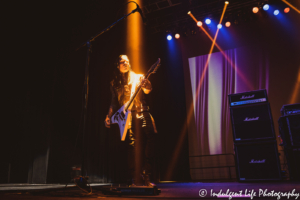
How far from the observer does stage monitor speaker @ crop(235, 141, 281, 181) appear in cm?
290

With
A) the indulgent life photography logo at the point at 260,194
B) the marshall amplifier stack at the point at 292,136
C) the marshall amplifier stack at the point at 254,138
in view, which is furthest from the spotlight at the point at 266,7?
the indulgent life photography logo at the point at 260,194

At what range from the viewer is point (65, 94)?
13.4 feet

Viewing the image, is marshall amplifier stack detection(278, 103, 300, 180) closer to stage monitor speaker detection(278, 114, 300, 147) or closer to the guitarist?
stage monitor speaker detection(278, 114, 300, 147)

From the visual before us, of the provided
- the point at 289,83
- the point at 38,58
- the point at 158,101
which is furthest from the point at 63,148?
the point at 289,83

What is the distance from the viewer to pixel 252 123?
3.16 metres

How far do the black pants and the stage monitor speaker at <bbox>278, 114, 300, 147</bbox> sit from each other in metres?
2.17

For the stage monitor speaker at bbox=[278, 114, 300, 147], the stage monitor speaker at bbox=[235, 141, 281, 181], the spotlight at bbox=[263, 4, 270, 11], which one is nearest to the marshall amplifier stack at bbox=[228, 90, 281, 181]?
the stage monitor speaker at bbox=[235, 141, 281, 181]

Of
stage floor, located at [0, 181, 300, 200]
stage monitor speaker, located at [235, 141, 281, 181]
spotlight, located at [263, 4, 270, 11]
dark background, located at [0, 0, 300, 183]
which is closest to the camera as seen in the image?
stage floor, located at [0, 181, 300, 200]

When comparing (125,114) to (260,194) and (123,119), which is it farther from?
(260,194)

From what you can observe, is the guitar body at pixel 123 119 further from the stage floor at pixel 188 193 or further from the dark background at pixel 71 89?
the dark background at pixel 71 89

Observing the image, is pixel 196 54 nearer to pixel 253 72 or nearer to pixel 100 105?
pixel 253 72

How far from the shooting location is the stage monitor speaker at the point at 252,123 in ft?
10.0

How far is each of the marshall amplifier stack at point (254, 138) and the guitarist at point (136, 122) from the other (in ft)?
4.97

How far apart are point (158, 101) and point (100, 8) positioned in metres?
2.28
